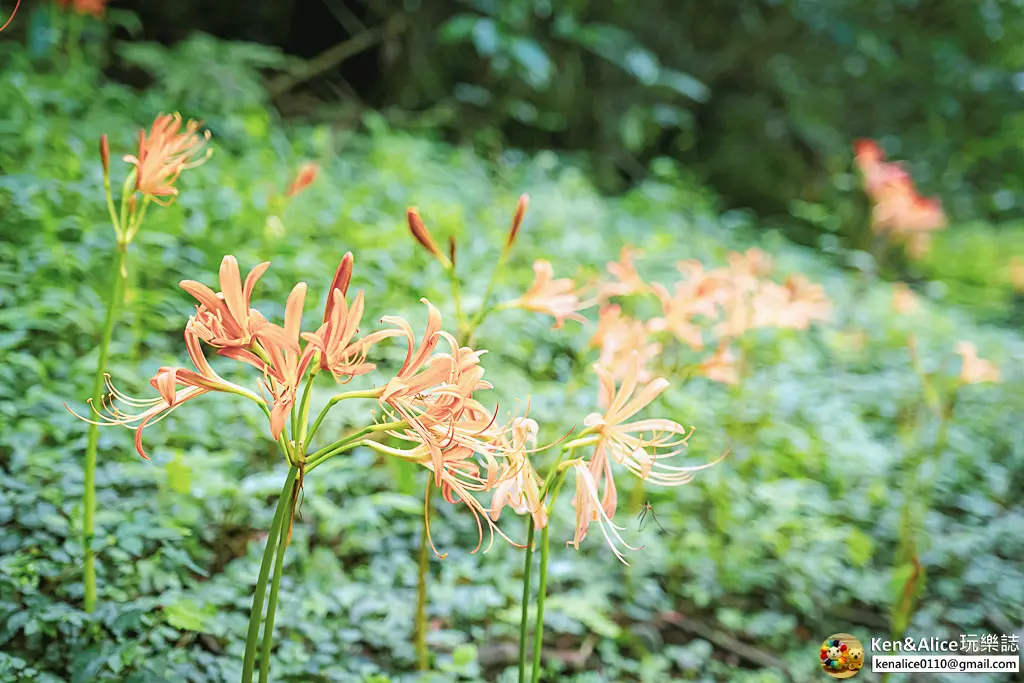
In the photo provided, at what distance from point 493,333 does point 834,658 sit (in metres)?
1.37

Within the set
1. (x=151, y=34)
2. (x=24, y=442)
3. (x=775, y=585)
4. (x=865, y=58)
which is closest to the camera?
(x=24, y=442)

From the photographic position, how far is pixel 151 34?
4371 mm

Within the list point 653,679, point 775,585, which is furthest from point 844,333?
point 653,679

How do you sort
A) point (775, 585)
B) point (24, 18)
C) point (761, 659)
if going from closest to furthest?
point (761, 659), point (775, 585), point (24, 18)

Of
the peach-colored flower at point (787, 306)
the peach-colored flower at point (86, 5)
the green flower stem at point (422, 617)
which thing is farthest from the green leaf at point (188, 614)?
the peach-colored flower at point (86, 5)

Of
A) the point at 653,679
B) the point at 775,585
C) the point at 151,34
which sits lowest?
the point at 653,679

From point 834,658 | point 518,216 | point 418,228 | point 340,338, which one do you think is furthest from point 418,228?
point 834,658

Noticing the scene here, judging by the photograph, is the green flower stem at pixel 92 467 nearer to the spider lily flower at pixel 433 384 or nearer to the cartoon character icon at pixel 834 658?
the spider lily flower at pixel 433 384

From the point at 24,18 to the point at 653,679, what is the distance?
4.17 m

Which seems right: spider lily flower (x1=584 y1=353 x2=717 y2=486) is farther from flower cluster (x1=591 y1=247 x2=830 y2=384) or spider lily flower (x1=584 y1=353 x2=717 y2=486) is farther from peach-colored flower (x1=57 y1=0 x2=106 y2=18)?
peach-colored flower (x1=57 y1=0 x2=106 y2=18)

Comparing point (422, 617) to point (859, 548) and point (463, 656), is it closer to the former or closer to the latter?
point (463, 656)

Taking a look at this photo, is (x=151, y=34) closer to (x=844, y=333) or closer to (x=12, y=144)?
(x=12, y=144)

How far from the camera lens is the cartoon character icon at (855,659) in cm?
164

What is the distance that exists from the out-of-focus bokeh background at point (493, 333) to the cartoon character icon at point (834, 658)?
101 mm
